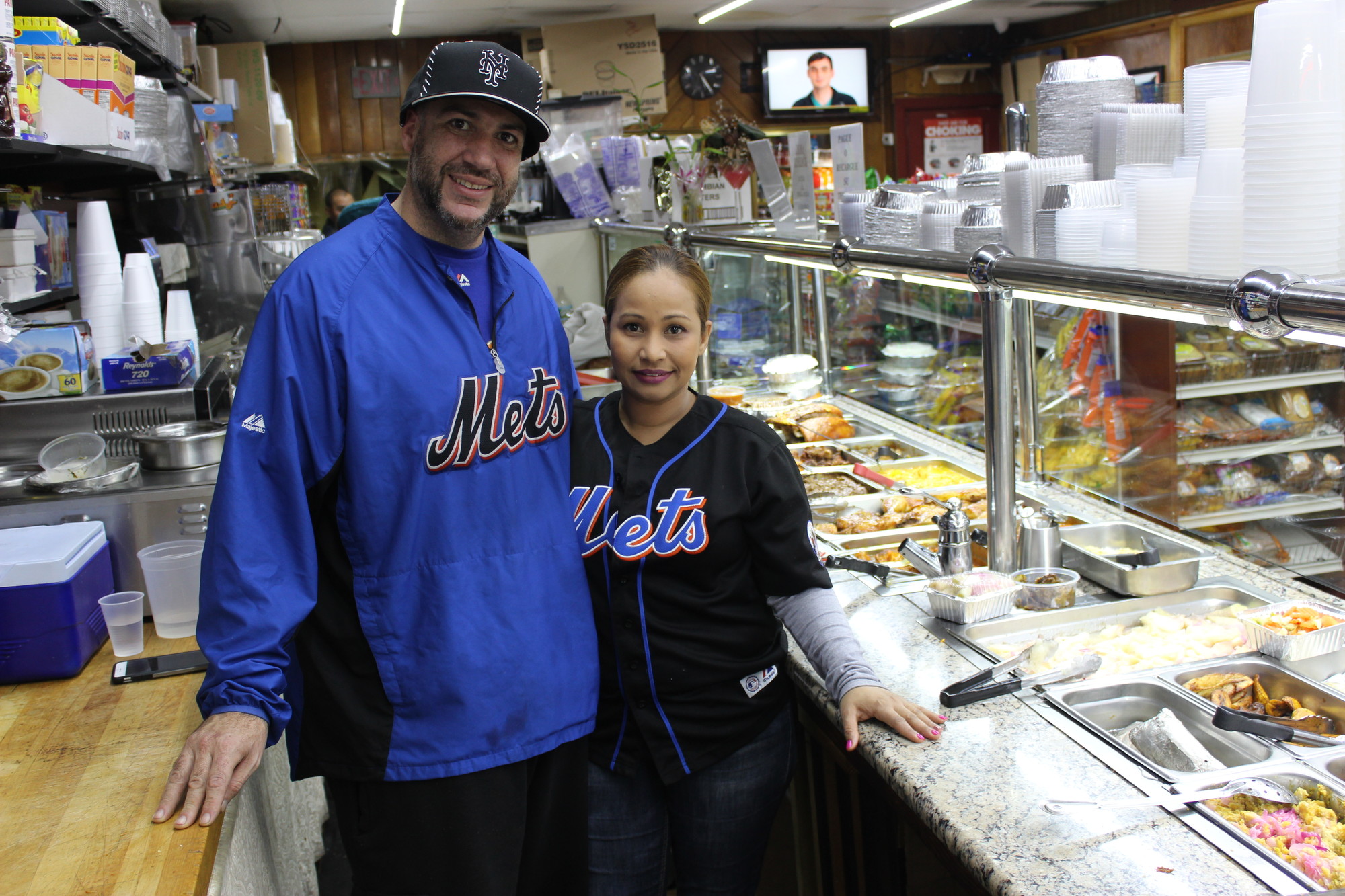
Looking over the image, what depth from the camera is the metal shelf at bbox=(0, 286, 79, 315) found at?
2.92 metres

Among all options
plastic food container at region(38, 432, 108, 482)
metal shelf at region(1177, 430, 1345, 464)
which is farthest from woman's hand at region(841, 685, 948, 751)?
metal shelf at region(1177, 430, 1345, 464)

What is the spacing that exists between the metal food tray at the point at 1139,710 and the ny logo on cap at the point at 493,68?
1.34m

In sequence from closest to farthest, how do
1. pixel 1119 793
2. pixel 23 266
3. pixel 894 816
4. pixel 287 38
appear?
pixel 1119 793 < pixel 894 816 < pixel 23 266 < pixel 287 38

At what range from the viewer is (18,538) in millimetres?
2047

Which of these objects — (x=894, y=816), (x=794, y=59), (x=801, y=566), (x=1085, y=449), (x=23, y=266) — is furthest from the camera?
(x=794, y=59)

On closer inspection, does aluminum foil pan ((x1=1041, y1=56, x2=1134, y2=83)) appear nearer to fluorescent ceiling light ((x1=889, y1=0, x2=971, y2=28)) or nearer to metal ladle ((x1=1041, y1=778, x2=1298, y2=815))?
metal ladle ((x1=1041, y1=778, x2=1298, y2=815))

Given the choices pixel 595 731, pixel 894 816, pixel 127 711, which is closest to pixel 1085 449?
pixel 894 816

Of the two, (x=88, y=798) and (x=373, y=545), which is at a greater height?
(x=373, y=545)

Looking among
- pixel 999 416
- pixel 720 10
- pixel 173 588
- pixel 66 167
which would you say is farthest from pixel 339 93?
pixel 999 416

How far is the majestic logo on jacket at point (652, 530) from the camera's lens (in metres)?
1.72

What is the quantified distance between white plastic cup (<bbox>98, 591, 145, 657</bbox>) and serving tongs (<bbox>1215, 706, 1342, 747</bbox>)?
2.02 metres

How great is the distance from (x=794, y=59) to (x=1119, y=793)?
1086 centimetres

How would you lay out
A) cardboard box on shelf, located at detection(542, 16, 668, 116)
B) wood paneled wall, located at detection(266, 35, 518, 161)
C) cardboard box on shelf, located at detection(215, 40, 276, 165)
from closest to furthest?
cardboard box on shelf, located at detection(215, 40, 276, 165) < cardboard box on shelf, located at detection(542, 16, 668, 116) < wood paneled wall, located at detection(266, 35, 518, 161)

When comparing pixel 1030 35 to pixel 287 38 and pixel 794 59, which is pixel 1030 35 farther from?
pixel 287 38
